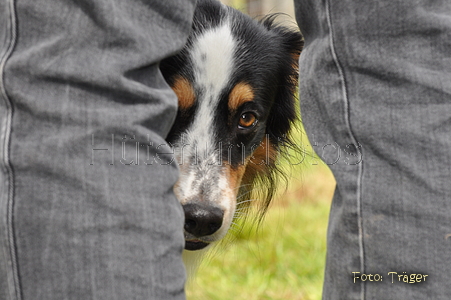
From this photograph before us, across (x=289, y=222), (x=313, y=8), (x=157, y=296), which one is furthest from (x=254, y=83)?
(x=289, y=222)

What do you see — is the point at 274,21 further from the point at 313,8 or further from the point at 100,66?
the point at 100,66

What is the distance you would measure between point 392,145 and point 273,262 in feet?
6.58

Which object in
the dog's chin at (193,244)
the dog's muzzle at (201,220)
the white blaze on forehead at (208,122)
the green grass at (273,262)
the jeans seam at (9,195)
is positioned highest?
the jeans seam at (9,195)

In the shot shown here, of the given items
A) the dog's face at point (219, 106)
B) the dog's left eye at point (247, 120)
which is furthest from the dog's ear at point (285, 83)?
the dog's left eye at point (247, 120)

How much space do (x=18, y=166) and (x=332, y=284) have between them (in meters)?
0.73

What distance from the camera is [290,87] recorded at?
2428 millimetres

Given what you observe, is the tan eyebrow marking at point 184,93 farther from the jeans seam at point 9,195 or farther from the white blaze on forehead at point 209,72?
the jeans seam at point 9,195

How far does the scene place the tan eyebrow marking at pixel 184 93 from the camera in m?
1.86

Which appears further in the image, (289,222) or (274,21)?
(289,222)

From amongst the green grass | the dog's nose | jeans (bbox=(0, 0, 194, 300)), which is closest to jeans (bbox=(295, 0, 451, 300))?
jeans (bbox=(0, 0, 194, 300))

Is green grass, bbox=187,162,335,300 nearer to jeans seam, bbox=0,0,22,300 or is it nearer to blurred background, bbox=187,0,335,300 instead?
blurred background, bbox=187,0,335,300

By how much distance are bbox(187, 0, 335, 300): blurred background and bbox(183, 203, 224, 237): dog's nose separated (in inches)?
22.4

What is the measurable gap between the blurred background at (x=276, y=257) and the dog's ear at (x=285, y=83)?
0.08 m

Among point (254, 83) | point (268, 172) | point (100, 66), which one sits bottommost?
point (268, 172)
